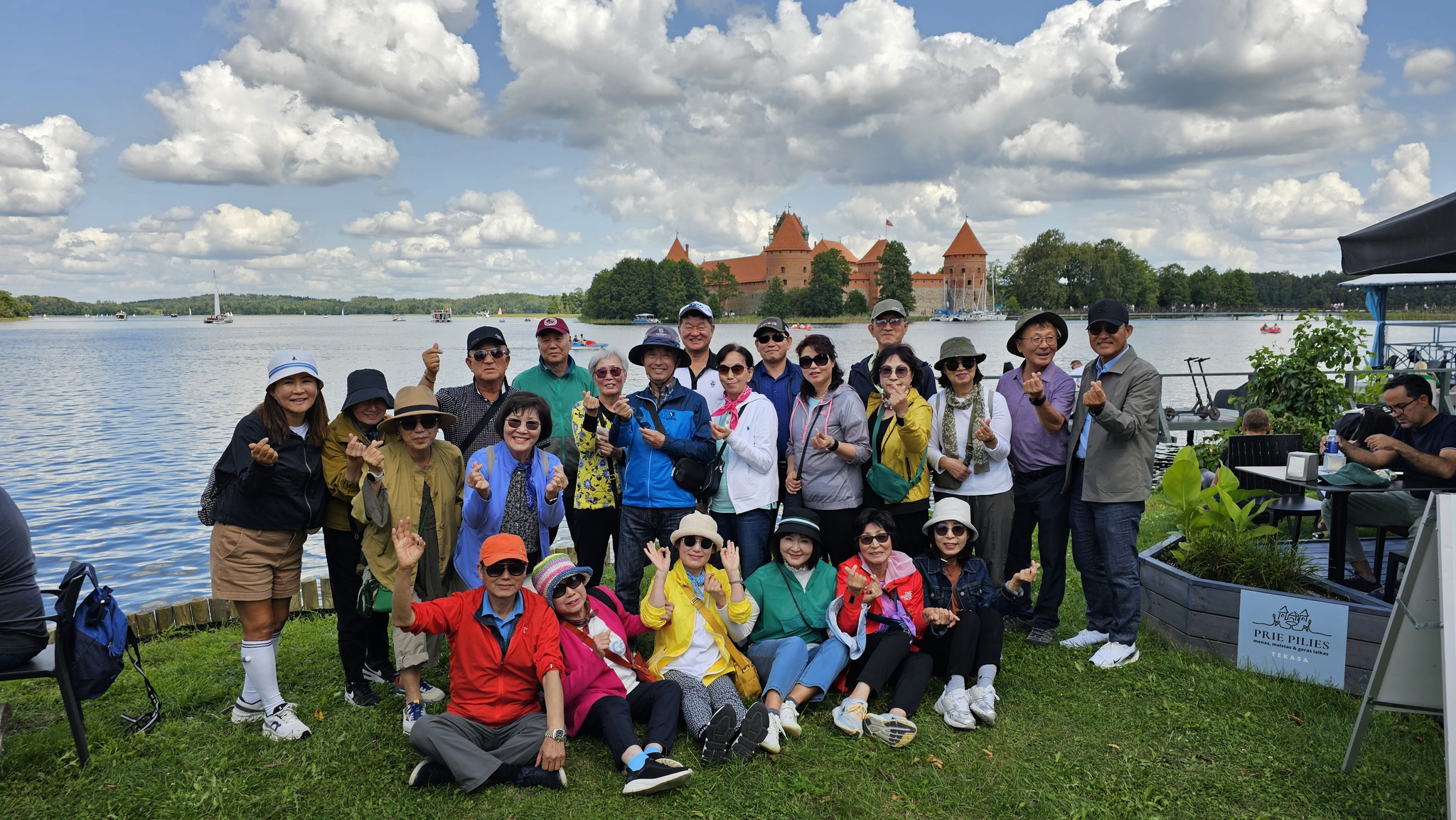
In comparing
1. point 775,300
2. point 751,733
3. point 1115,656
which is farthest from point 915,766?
point 775,300

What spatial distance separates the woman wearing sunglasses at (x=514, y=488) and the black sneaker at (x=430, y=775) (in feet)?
3.37

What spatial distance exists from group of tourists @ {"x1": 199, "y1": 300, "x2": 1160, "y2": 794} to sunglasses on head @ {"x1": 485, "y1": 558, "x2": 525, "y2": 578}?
0.01 metres

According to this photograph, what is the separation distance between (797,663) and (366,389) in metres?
2.78

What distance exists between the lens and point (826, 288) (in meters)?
106

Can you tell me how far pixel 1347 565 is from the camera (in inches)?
236

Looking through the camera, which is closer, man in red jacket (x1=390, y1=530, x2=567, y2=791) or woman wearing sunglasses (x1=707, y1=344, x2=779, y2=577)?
man in red jacket (x1=390, y1=530, x2=567, y2=791)

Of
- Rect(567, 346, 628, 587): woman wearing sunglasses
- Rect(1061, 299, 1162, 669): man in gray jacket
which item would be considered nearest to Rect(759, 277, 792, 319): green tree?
Rect(1061, 299, 1162, 669): man in gray jacket

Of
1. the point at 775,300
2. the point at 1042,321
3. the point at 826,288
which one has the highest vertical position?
the point at 826,288

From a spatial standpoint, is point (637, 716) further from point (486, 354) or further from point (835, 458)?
point (486, 354)

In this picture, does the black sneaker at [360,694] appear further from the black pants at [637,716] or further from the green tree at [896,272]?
the green tree at [896,272]

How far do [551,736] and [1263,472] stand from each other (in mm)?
5240

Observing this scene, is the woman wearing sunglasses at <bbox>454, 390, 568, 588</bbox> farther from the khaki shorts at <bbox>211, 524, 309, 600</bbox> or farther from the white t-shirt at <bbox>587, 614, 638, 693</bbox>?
the khaki shorts at <bbox>211, 524, 309, 600</bbox>

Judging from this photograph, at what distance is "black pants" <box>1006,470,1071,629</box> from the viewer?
512 centimetres

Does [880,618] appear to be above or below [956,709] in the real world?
above
